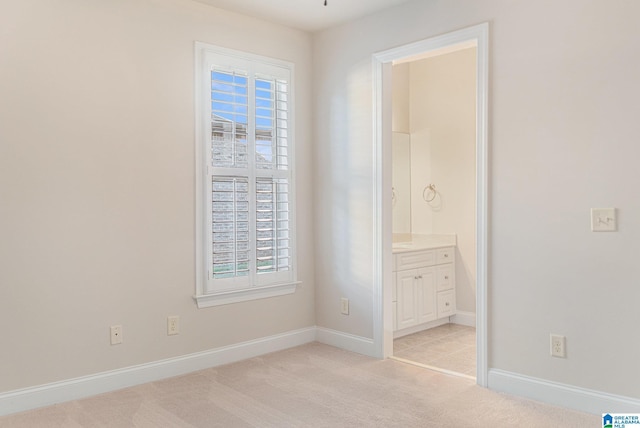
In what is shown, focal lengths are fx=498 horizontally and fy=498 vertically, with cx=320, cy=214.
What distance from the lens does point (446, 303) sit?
5051 mm

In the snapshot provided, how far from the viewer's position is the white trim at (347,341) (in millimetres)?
4023

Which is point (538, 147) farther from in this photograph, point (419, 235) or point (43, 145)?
point (43, 145)

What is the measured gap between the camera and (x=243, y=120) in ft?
12.8

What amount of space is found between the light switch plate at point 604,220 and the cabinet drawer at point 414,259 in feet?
6.11

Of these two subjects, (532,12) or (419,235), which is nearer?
(532,12)

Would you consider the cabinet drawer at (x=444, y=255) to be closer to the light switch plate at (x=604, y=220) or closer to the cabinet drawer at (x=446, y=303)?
the cabinet drawer at (x=446, y=303)

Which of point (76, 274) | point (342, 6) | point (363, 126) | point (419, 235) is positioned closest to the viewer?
point (76, 274)

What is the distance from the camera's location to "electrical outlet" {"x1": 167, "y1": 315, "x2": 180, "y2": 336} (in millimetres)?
3553

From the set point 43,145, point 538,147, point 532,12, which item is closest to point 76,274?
point 43,145

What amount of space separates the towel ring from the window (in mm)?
1849

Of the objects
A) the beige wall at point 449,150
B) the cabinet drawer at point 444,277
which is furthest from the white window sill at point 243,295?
the beige wall at point 449,150

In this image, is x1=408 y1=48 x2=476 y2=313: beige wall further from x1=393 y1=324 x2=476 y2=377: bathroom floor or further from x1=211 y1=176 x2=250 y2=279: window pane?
x1=211 y1=176 x2=250 y2=279: window pane

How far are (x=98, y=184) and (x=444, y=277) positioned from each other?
3.34 metres

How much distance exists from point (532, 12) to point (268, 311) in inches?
114
